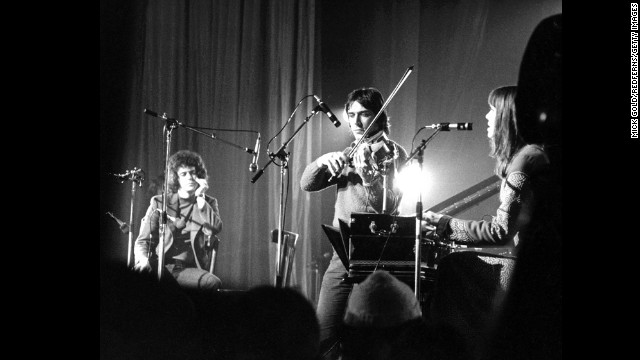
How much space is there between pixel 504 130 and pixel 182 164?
213cm

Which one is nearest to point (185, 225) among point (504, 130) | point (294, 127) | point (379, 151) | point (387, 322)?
point (294, 127)

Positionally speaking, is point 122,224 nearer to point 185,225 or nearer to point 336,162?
point 185,225

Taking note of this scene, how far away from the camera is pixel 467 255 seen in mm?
2043

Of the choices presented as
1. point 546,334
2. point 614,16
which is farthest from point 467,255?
point 614,16

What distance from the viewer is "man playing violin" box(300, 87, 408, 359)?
2516 mm

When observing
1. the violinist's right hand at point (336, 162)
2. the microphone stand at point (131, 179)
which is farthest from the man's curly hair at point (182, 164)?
the violinist's right hand at point (336, 162)

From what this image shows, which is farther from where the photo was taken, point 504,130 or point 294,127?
point 294,127

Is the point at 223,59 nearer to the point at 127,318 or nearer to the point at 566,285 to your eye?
the point at 127,318

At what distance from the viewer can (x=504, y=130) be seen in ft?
7.07

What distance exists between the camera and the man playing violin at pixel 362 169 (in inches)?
99.0

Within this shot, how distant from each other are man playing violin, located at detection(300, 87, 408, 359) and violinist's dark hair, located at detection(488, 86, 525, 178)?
20.7 inches

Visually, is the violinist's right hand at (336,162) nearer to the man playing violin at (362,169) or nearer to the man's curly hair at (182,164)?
the man playing violin at (362,169)

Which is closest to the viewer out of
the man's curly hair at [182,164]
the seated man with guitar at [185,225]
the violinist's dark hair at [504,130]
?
the violinist's dark hair at [504,130]

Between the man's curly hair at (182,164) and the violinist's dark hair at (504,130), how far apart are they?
6.64ft
